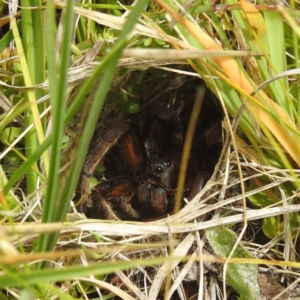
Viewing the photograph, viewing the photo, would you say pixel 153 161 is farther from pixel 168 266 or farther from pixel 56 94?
pixel 56 94

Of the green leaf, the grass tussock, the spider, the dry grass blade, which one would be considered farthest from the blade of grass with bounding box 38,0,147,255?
the spider

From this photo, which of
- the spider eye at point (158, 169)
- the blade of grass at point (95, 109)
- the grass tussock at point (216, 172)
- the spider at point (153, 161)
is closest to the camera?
the blade of grass at point (95, 109)

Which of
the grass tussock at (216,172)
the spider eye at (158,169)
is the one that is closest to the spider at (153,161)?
the spider eye at (158,169)

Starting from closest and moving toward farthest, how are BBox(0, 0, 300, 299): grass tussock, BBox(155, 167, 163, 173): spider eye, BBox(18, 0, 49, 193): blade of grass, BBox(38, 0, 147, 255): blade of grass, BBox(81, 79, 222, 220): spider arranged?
BBox(38, 0, 147, 255): blade of grass → BBox(0, 0, 300, 299): grass tussock → BBox(18, 0, 49, 193): blade of grass → BBox(81, 79, 222, 220): spider → BBox(155, 167, 163, 173): spider eye

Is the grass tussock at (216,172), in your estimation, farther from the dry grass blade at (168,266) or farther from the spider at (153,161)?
the spider at (153,161)

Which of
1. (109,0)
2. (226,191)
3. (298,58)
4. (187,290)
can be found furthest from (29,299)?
(109,0)

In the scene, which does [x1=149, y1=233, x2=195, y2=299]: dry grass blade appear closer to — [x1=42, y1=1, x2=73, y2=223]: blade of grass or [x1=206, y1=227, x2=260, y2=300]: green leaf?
[x1=206, y1=227, x2=260, y2=300]: green leaf

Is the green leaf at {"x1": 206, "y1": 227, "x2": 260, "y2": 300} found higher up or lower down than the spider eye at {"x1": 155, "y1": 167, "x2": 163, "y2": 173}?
lower down

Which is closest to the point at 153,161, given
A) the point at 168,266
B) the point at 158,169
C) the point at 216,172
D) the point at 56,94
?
the point at 158,169
